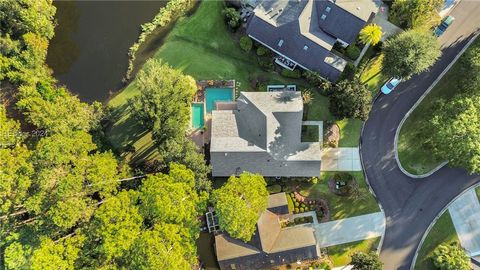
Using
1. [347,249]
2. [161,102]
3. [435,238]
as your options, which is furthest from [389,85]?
[161,102]

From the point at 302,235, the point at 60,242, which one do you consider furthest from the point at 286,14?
the point at 60,242

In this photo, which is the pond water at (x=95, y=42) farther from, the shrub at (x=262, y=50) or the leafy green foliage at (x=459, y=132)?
the leafy green foliage at (x=459, y=132)

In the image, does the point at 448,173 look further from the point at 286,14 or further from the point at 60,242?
the point at 60,242

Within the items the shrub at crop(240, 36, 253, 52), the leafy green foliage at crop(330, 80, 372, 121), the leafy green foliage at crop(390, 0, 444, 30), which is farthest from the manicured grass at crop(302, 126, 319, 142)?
the leafy green foliage at crop(390, 0, 444, 30)

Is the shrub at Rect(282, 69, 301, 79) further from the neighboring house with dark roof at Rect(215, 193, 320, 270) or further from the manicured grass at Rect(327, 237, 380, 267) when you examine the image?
the manicured grass at Rect(327, 237, 380, 267)

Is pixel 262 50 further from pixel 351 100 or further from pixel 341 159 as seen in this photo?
pixel 341 159

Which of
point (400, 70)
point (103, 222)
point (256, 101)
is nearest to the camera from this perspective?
point (103, 222)

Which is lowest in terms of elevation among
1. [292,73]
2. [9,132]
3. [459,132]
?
[9,132]
